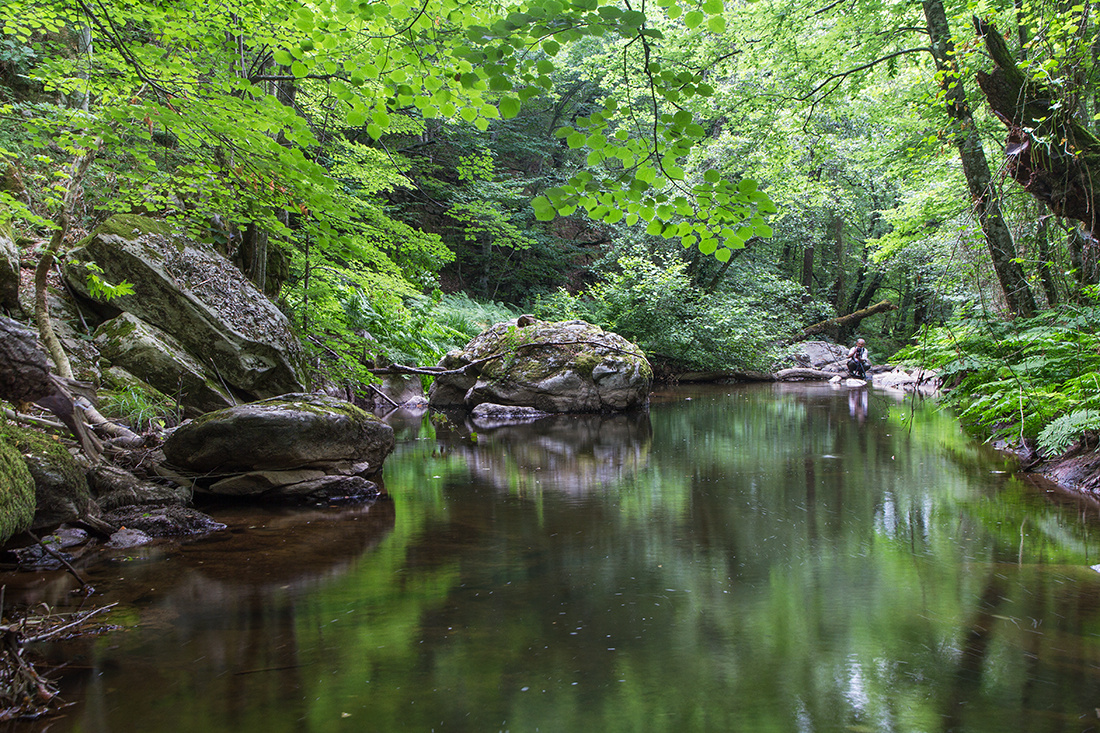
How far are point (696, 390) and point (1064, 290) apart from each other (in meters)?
11.9

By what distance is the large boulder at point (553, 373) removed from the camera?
13578 millimetres

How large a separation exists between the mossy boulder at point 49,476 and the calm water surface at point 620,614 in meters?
0.62

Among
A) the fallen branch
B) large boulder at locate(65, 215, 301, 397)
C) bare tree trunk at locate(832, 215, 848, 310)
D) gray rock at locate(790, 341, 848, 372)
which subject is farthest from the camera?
bare tree trunk at locate(832, 215, 848, 310)

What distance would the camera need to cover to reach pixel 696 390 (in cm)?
1886

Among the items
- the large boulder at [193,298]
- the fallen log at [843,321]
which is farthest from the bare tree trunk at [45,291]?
the fallen log at [843,321]

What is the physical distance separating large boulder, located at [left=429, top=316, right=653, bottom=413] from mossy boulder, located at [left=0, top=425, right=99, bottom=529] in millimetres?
9228

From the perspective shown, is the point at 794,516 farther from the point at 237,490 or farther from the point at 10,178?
the point at 10,178

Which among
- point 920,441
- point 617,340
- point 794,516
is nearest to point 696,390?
point 617,340

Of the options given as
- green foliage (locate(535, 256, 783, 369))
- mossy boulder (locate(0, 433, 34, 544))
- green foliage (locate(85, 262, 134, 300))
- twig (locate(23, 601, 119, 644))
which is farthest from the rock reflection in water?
green foliage (locate(535, 256, 783, 369))

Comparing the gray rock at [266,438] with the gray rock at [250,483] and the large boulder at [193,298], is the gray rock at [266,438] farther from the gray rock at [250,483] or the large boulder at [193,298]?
the large boulder at [193,298]

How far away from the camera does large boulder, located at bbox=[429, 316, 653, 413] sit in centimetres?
1358

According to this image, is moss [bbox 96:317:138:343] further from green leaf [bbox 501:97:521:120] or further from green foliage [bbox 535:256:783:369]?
green foliage [bbox 535:256:783:369]

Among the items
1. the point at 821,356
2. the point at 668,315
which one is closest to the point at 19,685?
the point at 668,315

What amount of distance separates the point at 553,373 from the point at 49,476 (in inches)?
397
